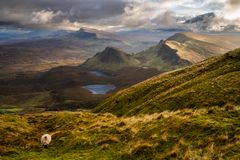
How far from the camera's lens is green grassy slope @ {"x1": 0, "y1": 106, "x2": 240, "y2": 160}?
22.9 metres

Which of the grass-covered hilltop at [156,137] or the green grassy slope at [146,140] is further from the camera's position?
the grass-covered hilltop at [156,137]

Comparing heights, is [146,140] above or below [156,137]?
below

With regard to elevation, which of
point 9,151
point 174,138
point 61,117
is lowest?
point 61,117

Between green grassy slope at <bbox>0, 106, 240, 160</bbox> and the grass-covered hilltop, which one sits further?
the grass-covered hilltop

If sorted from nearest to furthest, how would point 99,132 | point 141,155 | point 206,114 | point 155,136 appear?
point 141,155 → point 155,136 → point 206,114 → point 99,132

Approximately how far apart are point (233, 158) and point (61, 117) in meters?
38.5

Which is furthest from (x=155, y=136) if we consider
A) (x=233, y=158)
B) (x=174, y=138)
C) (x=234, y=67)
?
(x=234, y=67)

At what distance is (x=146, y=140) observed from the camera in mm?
27688

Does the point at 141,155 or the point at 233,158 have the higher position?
the point at 233,158

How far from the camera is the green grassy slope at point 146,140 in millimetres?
22859

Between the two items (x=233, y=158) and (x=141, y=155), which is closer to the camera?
(x=233, y=158)

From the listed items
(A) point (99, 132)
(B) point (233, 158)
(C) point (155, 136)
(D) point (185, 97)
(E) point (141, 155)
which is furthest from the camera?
(D) point (185, 97)

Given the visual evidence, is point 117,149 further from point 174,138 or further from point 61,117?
point 61,117

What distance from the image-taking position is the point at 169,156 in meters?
22.7
